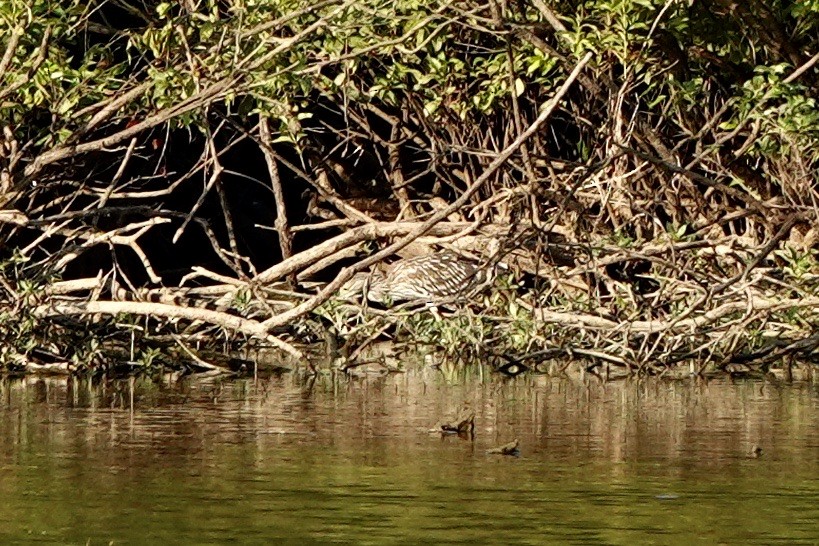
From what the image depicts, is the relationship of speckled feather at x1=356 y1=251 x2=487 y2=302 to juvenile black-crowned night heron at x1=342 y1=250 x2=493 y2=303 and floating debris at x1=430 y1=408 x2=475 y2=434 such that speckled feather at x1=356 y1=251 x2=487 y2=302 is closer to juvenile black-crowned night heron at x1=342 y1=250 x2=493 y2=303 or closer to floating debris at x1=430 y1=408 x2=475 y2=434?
juvenile black-crowned night heron at x1=342 y1=250 x2=493 y2=303

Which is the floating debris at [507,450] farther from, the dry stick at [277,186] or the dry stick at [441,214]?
the dry stick at [277,186]

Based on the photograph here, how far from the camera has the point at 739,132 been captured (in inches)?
473

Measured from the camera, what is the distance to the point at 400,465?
689cm

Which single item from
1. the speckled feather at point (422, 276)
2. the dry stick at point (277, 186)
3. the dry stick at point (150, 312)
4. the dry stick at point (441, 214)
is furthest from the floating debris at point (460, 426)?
the speckled feather at point (422, 276)

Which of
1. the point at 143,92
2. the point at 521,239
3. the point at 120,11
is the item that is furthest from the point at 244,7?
the point at 120,11

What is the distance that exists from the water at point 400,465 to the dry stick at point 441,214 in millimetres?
420

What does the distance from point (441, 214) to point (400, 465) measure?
2.31 m

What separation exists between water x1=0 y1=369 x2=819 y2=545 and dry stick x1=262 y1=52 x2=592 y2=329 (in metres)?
0.42

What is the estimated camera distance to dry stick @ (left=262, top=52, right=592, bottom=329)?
872 cm

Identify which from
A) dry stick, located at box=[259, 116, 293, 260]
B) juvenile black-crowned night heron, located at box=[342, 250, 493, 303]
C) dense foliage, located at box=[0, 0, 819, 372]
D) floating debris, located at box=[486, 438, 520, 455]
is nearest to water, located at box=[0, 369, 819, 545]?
floating debris, located at box=[486, 438, 520, 455]

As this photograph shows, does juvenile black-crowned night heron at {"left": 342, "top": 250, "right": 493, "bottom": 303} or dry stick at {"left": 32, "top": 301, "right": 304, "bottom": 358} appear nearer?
dry stick at {"left": 32, "top": 301, "right": 304, "bottom": 358}

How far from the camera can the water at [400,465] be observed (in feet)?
18.4

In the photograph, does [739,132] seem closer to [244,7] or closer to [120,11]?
[244,7]

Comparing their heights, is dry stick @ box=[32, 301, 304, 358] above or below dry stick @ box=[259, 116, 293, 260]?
below
